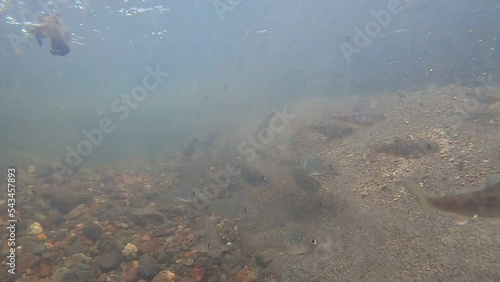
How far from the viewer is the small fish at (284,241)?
12.5 ft

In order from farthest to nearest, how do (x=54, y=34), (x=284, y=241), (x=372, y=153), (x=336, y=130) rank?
(x=336, y=130) < (x=372, y=153) < (x=54, y=34) < (x=284, y=241)

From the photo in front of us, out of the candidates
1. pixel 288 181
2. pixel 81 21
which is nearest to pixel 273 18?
pixel 81 21

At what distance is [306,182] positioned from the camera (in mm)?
6141

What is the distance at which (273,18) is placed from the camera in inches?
1708

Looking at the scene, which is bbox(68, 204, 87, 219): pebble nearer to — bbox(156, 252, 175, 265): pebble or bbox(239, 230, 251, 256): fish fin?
bbox(156, 252, 175, 265): pebble

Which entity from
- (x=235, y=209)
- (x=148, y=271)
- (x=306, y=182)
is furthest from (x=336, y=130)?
(x=148, y=271)

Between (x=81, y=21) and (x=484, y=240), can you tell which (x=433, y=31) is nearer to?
(x=484, y=240)

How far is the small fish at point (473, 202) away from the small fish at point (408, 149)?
9.71 feet

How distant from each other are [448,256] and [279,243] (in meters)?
2.03

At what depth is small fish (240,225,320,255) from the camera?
382 centimetres

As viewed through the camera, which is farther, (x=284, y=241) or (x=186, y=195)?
(x=186, y=195)

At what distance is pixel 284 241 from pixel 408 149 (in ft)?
13.2

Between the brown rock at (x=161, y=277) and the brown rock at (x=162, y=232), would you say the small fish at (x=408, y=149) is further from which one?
the brown rock at (x=161, y=277)

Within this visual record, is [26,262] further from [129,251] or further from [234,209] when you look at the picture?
[234,209]
